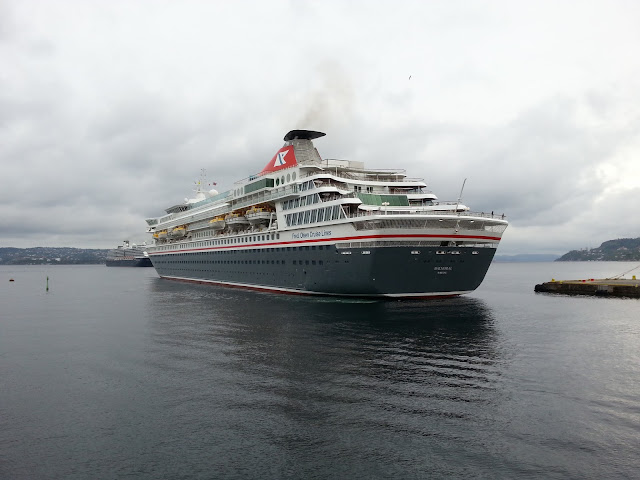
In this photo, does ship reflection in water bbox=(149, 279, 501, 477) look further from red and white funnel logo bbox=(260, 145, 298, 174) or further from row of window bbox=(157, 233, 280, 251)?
red and white funnel logo bbox=(260, 145, 298, 174)

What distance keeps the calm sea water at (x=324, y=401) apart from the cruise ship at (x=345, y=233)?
915 cm

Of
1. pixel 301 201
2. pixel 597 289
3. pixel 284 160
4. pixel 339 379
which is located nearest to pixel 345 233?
pixel 301 201

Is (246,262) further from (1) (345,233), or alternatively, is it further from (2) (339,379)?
(2) (339,379)

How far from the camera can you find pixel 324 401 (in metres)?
18.3

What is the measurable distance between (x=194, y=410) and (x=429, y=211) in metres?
34.9

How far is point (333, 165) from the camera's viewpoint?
5603 centimetres

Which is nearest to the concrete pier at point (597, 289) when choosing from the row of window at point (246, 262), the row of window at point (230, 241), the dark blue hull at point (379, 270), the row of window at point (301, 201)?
the dark blue hull at point (379, 270)

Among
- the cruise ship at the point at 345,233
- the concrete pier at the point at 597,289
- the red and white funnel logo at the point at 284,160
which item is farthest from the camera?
the concrete pier at the point at 597,289

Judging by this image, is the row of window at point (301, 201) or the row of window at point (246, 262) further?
the row of window at point (246, 262)

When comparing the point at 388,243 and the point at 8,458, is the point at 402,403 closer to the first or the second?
the point at 8,458

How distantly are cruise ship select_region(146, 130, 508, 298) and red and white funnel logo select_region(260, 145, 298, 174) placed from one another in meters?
0.16

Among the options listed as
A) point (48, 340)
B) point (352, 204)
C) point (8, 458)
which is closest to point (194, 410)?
point (8, 458)

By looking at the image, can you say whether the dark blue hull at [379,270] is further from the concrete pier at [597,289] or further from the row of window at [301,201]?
the concrete pier at [597,289]

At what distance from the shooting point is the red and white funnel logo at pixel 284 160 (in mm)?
A: 58031
